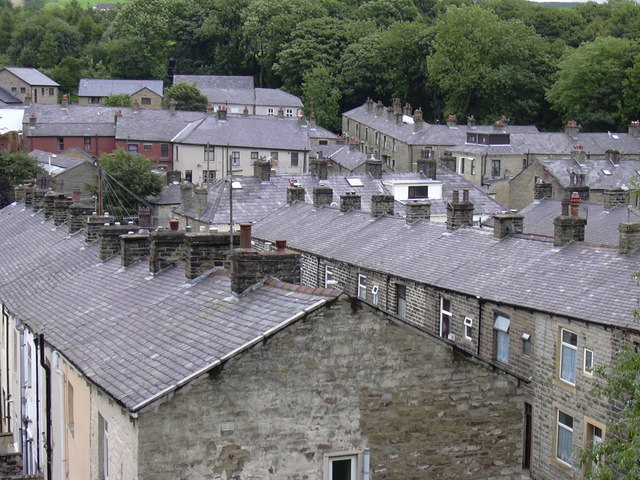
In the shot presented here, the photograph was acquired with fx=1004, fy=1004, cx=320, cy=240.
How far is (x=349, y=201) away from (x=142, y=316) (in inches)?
855

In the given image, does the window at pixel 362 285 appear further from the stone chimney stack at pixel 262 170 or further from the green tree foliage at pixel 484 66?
the green tree foliage at pixel 484 66

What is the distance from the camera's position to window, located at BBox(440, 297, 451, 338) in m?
26.5

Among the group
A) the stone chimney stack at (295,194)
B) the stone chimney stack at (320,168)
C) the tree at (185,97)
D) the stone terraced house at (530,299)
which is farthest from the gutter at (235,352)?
the tree at (185,97)

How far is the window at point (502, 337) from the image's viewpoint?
81.1 feet

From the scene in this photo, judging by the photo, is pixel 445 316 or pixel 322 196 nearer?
pixel 445 316

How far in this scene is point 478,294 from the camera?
25.4m

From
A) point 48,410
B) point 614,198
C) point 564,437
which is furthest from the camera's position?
point 614,198

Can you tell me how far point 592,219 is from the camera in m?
39.2

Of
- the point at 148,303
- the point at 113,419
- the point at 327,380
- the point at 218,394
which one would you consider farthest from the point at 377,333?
the point at 148,303

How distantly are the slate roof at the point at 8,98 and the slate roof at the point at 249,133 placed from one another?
31.8 meters

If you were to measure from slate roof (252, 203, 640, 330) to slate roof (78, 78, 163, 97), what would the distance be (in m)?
68.6

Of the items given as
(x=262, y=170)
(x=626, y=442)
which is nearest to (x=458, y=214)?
(x=626, y=442)

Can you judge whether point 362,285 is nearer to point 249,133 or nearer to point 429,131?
point 249,133

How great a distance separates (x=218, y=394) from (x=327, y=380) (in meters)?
1.53
